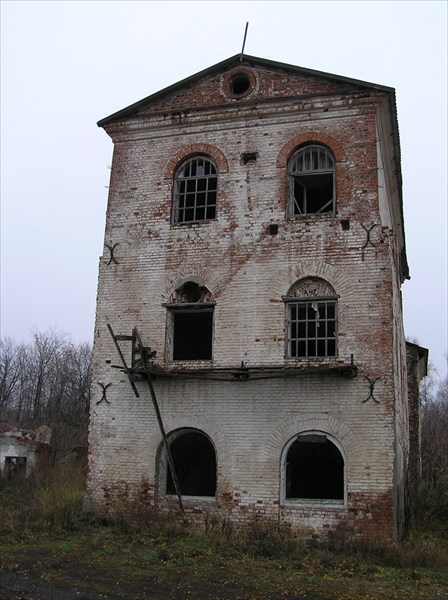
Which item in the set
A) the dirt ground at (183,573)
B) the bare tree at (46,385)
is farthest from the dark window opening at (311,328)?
the bare tree at (46,385)

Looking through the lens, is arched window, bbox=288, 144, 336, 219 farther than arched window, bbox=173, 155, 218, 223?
No

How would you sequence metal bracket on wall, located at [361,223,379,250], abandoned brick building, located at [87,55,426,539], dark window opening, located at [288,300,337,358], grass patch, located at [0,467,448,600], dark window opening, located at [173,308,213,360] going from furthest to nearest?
dark window opening, located at [173,308,213,360] → metal bracket on wall, located at [361,223,379,250] → dark window opening, located at [288,300,337,358] → abandoned brick building, located at [87,55,426,539] → grass patch, located at [0,467,448,600]

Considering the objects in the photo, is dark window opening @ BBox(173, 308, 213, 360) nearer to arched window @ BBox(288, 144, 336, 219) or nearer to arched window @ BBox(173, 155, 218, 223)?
arched window @ BBox(173, 155, 218, 223)

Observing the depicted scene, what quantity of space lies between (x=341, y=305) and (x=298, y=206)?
296 cm

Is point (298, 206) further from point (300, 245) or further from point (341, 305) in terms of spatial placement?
point (341, 305)

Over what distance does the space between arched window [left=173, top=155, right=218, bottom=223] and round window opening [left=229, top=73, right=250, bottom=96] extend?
1851 millimetres

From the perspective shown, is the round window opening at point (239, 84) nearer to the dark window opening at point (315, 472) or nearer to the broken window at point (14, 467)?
the dark window opening at point (315, 472)

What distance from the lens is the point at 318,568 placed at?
10.3m

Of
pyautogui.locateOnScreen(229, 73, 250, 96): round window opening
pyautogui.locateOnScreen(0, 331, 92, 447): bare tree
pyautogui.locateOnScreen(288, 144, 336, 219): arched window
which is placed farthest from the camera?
pyautogui.locateOnScreen(0, 331, 92, 447): bare tree

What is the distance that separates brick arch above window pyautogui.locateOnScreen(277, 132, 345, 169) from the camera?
1413cm

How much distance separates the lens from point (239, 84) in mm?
15477

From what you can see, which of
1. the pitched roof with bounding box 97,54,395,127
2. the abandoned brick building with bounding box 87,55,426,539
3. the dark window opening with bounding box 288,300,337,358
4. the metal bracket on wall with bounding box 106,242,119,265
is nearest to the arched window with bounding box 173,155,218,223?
the abandoned brick building with bounding box 87,55,426,539

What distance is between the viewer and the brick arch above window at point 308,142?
46.4 feet

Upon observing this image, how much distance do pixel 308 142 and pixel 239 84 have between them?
2.56 metres
